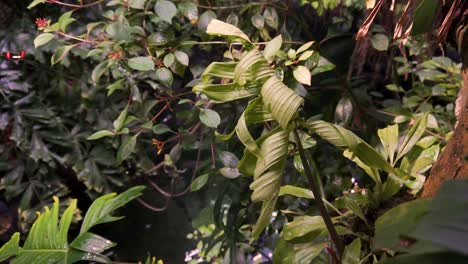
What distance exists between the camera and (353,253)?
30.9 inches

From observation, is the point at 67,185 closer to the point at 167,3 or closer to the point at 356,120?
the point at 167,3

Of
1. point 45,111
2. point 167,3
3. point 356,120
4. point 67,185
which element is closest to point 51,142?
point 45,111

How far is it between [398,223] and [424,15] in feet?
1.15

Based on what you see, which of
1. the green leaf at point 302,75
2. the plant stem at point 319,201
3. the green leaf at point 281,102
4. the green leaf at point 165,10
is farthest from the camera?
the green leaf at point 165,10

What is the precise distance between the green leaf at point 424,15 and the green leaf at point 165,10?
0.56m

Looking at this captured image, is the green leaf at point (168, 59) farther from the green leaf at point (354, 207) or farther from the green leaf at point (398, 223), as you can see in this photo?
the green leaf at point (398, 223)

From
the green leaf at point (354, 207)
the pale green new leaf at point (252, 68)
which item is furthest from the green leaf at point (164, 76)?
the green leaf at point (354, 207)

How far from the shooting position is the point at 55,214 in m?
1.10

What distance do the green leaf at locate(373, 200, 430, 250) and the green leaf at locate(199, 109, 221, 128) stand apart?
1.65ft

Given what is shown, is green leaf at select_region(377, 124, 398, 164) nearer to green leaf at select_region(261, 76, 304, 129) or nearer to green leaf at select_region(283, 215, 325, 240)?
green leaf at select_region(283, 215, 325, 240)

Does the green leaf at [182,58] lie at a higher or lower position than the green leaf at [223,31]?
lower

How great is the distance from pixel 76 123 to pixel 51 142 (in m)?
0.12

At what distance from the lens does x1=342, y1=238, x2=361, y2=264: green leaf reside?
0.78 m

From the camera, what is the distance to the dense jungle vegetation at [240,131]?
73 cm
